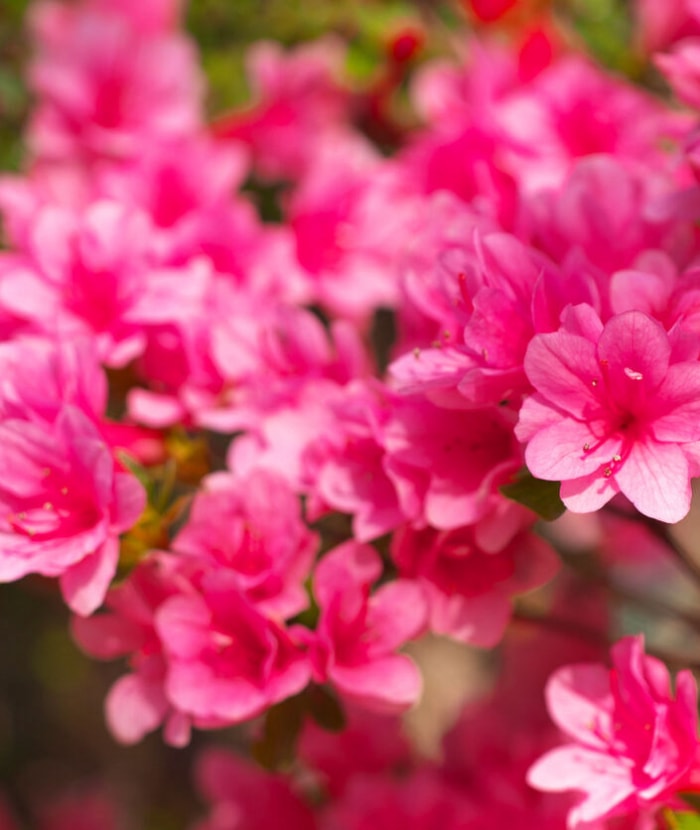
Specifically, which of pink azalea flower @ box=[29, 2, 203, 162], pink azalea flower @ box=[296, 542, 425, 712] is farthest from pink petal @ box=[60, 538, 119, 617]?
pink azalea flower @ box=[29, 2, 203, 162]

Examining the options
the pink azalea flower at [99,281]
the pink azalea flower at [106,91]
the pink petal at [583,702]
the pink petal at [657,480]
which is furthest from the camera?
the pink azalea flower at [106,91]

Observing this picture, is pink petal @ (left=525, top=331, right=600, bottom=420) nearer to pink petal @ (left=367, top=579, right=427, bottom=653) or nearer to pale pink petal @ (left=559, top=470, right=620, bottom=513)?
pale pink petal @ (left=559, top=470, right=620, bottom=513)

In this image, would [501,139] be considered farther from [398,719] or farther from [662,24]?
[398,719]

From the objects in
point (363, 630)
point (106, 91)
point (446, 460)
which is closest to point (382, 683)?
point (363, 630)

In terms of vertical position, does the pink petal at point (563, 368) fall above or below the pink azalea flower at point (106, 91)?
above

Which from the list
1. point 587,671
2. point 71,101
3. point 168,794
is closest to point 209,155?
point 71,101

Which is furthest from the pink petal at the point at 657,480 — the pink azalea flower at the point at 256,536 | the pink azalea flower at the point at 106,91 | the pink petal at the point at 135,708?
the pink azalea flower at the point at 106,91

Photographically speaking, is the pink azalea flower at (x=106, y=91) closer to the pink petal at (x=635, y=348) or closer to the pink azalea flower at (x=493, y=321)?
the pink azalea flower at (x=493, y=321)
